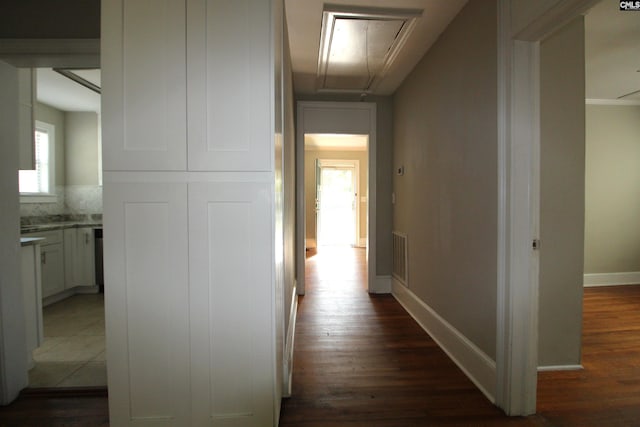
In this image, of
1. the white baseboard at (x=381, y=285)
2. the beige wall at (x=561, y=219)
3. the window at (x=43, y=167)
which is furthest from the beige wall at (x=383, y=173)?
the window at (x=43, y=167)

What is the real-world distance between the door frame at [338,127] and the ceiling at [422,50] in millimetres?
236

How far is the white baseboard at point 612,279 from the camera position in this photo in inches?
158

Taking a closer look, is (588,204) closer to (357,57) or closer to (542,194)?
(542,194)

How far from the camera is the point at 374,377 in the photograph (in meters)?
1.96

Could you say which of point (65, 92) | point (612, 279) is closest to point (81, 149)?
point (65, 92)

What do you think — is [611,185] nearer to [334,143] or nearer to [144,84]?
[334,143]

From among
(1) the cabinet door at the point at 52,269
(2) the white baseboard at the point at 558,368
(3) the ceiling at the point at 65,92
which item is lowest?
(2) the white baseboard at the point at 558,368

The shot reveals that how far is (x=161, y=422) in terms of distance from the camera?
1333 millimetres

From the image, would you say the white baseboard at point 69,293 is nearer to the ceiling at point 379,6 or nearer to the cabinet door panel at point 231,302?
the cabinet door panel at point 231,302

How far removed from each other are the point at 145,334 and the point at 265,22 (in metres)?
1.49

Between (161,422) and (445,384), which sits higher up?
(161,422)

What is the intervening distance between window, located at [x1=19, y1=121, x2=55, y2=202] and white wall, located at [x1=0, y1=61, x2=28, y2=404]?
8.85 feet

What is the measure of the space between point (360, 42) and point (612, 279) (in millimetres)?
4585

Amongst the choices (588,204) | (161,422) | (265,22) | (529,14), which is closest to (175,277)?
(161,422)
